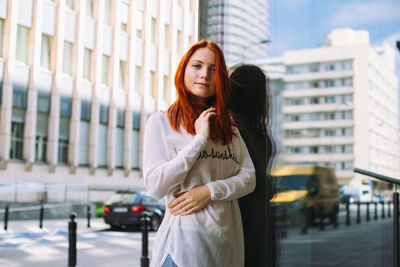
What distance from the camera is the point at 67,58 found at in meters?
7.48

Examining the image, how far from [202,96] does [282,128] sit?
1693 mm

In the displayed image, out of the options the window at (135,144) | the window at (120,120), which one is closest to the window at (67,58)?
the window at (120,120)

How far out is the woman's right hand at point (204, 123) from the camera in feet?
4.16

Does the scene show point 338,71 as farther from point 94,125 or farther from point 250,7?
point 94,125

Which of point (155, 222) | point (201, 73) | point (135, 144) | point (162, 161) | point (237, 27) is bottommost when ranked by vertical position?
point (155, 222)

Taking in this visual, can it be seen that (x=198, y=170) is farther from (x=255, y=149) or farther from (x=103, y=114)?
(x=103, y=114)

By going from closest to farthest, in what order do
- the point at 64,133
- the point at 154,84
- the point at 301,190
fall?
1. the point at 301,190
2. the point at 154,84
3. the point at 64,133

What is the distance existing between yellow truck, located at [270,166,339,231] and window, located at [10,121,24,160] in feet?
23.3

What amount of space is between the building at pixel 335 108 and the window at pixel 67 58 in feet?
14.9

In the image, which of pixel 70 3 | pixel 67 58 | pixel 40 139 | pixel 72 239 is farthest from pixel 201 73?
pixel 40 139

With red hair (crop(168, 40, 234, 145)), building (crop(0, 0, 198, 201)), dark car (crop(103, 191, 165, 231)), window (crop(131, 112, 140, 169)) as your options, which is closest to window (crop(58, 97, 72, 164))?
building (crop(0, 0, 198, 201))

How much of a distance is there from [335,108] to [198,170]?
2146mm

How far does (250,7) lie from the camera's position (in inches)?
116

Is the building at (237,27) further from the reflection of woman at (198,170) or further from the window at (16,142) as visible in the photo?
the window at (16,142)
